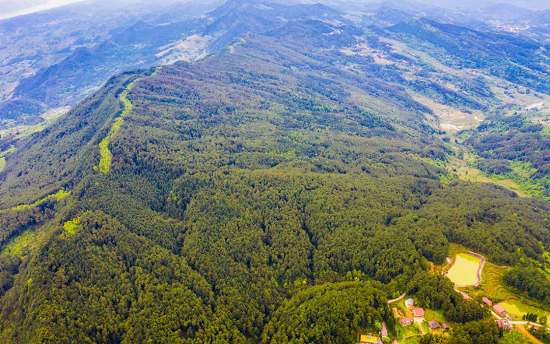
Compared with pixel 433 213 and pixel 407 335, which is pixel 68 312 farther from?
pixel 433 213

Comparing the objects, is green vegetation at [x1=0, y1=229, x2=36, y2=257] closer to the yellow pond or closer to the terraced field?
the yellow pond

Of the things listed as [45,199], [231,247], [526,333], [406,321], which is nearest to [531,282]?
[526,333]

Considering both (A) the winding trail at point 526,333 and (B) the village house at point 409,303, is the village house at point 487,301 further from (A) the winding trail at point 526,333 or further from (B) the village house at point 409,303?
(B) the village house at point 409,303

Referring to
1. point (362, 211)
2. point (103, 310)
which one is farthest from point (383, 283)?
point (103, 310)

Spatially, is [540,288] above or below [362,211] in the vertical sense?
above

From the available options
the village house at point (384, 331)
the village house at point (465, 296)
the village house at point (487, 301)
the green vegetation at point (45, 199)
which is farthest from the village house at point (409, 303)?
the green vegetation at point (45, 199)

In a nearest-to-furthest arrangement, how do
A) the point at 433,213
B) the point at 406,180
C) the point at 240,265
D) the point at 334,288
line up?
the point at 334,288 → the point at 240,265 → the point at 433,213 → the point at 406,180
